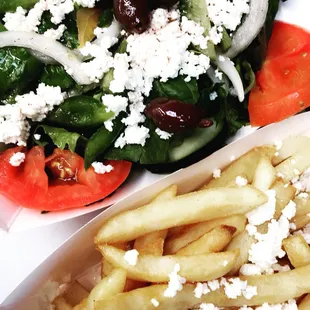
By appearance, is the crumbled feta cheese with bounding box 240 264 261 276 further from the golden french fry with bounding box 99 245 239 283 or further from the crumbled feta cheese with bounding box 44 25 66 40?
the crumbled feta cheese with bounding box 44 25 66 40

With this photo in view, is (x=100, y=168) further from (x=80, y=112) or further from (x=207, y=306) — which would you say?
(x=207, y=306)

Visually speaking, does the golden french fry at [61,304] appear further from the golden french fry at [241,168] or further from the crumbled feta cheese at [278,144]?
the crumbled feta cheese at [278,144]

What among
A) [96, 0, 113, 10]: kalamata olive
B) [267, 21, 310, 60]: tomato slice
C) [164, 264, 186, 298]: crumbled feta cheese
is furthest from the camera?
[267, 21, 310, 60]: tomato slice

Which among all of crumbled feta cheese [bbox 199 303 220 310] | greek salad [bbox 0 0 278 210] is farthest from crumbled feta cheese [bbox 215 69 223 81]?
crumbled feta cheese [bbox 199 303 220 310]

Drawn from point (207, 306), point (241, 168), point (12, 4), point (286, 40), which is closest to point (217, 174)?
point (241, 168)

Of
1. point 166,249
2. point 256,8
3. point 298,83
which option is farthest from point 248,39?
point 166,249

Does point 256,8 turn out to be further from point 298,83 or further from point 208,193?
point 208,193
